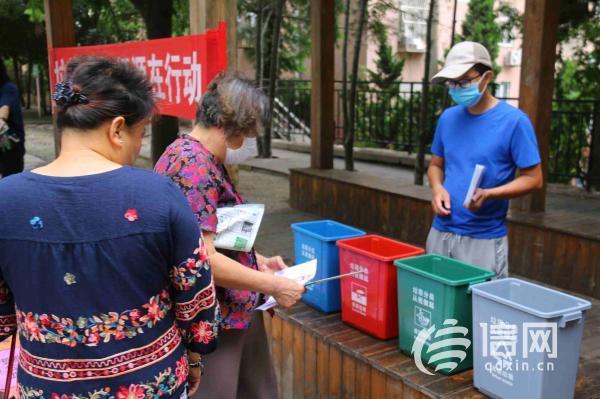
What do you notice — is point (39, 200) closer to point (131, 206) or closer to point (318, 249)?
point (131, 206)

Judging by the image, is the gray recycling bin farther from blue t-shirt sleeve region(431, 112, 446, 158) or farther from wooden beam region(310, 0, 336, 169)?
wooden beam region(310, 0, 336, 169)

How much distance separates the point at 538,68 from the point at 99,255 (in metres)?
4.59

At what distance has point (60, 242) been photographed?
4.63ft

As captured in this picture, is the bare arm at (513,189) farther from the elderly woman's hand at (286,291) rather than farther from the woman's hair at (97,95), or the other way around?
the woman's hair at (97,95)

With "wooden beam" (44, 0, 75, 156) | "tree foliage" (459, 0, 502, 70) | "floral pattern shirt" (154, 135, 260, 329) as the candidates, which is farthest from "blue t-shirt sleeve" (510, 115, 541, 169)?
"tree foliage" (459, 0, 502, 70)

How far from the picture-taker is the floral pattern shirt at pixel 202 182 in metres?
1.94

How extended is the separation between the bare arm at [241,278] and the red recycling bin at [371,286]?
0.80 meters

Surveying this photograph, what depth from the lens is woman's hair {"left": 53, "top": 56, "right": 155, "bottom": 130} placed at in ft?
4.83

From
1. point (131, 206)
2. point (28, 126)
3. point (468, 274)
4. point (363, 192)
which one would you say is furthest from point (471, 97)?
point (28, 126)

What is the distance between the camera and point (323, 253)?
325 centimetres

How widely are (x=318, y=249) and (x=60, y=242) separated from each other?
200cm

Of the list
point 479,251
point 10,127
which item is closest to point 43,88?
point 10,127

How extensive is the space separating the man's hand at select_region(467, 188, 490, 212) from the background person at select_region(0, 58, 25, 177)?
4795mm

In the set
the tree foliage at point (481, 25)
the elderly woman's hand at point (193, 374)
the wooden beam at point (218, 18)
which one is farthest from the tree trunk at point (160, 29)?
the tree foliage at point (481, 25)
